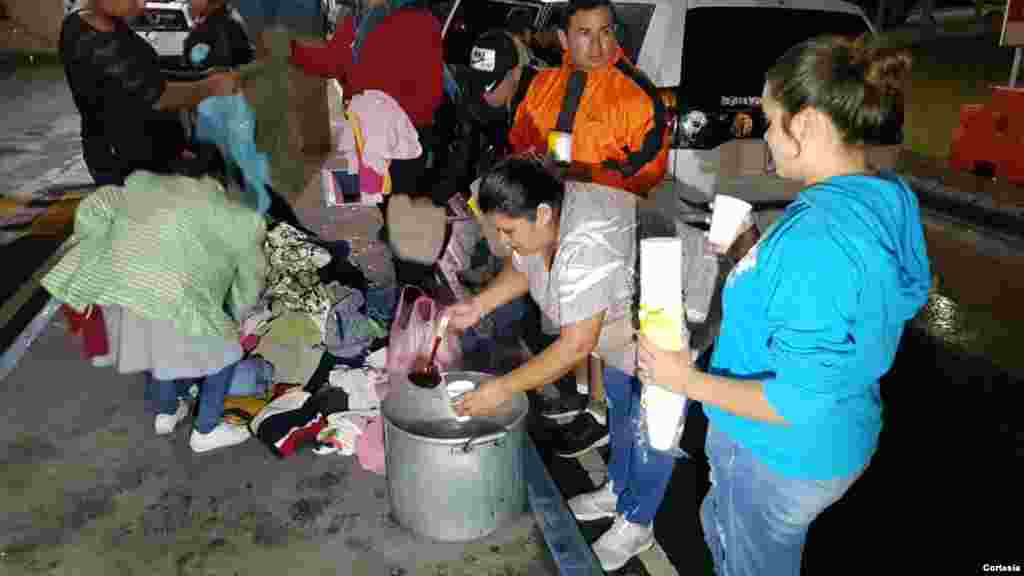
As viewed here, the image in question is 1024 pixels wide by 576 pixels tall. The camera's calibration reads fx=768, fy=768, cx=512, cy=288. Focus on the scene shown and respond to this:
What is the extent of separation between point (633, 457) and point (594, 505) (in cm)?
56

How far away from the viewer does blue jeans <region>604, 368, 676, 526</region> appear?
9.28 ft

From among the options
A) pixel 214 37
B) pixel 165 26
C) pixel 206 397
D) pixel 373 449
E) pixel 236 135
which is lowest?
pixel 373 449

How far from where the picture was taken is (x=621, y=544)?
3.04 meters

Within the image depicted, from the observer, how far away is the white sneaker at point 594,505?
3355mm

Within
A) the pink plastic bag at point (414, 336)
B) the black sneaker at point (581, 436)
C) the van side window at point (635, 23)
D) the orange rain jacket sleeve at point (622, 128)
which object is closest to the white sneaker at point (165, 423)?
the pink plastic bag at point (414, 336)

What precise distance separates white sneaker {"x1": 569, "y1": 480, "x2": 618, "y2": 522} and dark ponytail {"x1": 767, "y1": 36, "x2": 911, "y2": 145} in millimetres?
2130

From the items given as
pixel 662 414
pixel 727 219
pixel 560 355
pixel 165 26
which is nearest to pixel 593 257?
pixel 560 355

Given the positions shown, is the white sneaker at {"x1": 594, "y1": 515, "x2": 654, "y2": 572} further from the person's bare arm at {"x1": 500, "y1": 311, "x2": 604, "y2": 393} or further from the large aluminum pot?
the person's bare arm at {"x1": 500, "y1": 311, "x2": 604, "y2": 393}

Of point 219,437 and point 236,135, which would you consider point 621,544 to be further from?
point 236,135

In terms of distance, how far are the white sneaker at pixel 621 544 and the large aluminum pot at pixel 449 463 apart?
38 centimetres

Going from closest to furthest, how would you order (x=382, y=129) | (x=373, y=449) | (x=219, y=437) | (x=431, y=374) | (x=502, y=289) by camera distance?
(x=431, y=374)
(x=502, y=289)
(x=373, y=449)
(x=219, y=437)
(x=382, y=129)

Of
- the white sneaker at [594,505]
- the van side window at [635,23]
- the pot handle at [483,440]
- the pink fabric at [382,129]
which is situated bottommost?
the white sneaker at [594,505]

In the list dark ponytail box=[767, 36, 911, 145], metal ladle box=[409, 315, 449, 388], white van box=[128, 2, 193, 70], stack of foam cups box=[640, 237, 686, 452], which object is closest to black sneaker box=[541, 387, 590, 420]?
metal ladle box=[409, 315, 449, 388]

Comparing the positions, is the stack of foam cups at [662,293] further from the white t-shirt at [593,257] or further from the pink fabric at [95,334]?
the pink fabric at [95,334]
